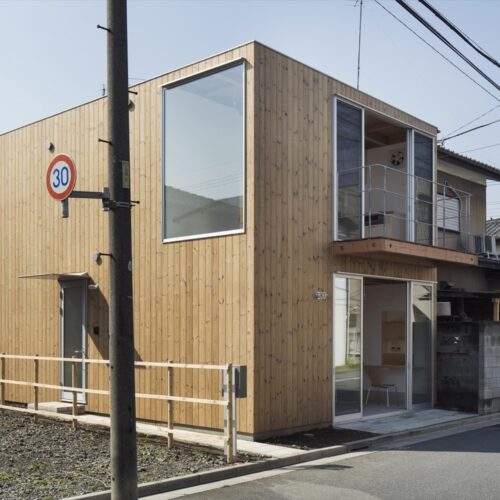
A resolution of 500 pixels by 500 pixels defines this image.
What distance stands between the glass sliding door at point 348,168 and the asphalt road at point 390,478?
159 inches

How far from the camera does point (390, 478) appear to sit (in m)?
8.02

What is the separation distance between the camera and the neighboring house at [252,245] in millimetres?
10594

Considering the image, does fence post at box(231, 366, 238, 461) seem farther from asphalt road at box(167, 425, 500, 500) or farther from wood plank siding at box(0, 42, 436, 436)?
wood plank siding at box(0, 42, 436, 436)

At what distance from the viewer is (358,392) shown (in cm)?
1224

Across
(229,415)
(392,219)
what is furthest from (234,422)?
(392,219)

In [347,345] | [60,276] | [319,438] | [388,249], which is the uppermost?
[388,249]

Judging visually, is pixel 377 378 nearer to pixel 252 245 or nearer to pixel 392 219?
pixel 392 219

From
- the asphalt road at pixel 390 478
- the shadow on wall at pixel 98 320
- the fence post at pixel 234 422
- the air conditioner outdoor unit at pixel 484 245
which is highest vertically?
the air conditioner outdoor unit at pixel 484 245

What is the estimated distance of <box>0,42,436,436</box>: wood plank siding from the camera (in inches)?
412

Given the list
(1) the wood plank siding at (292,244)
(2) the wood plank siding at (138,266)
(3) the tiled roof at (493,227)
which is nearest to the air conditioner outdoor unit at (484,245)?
(3) the tiled roof at (493,227)

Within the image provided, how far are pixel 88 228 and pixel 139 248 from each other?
164 centimetres

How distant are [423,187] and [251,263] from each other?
18.9 feet

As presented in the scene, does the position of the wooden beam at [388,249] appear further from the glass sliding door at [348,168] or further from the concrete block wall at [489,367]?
the concrete block wall at [489,367]

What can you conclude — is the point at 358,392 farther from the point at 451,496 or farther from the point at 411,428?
the point at 451,496
